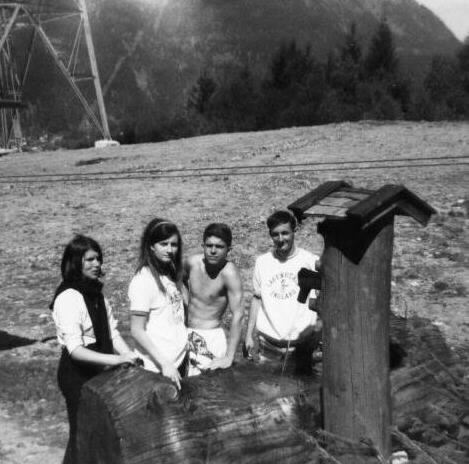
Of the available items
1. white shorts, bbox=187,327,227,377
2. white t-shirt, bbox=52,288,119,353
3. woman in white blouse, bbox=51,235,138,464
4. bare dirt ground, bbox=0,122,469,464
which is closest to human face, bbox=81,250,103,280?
woman in white blouse, bbox=51,235,138,464

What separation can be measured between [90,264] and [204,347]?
2.48 ft

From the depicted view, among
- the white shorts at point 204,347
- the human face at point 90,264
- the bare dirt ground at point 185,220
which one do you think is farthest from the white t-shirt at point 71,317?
the bare dirt ground at point 185,220

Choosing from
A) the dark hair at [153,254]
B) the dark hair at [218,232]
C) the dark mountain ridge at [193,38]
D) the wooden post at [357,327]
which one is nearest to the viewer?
the wooden post at [357,327]

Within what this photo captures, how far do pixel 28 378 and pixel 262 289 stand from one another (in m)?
2.30

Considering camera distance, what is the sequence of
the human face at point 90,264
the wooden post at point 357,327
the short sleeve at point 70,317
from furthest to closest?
the human face at point 90,264 < the short sleeve at point 70,317 < the wooden post at point 357,327

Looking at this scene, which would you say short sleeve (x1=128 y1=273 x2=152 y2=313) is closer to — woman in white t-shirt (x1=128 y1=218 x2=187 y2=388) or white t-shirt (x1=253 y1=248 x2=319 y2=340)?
woman in white t-shirt (x1=128 y1=218 x2=187 y2=388)

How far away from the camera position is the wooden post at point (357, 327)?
7.91ft

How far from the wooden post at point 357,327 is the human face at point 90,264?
1184 mm

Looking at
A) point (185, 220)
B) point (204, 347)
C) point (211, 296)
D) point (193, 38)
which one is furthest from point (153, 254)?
point (193, 38)

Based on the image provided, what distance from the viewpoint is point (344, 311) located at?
244 centimetres

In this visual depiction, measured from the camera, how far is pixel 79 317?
3.18m

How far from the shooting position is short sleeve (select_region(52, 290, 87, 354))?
3.14m

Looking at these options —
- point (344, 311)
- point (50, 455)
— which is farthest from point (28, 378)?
point (344, 311)

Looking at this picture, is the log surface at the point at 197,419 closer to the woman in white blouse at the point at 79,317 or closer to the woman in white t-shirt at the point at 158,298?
the woman in white blouse at the point at 79,317
